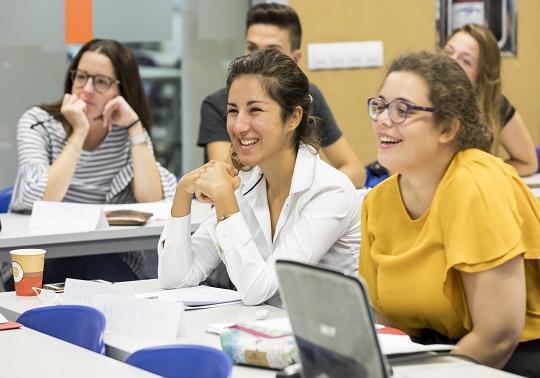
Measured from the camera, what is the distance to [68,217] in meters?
3.83

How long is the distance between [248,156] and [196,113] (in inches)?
120

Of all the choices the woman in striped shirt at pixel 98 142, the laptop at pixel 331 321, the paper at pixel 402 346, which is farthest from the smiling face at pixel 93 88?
the laptop at pixel 331 321

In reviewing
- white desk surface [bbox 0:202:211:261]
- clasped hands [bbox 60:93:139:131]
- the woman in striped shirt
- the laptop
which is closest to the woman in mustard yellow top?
the laptop

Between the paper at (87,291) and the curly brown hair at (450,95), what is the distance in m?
0.95

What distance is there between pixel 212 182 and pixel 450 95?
83cm

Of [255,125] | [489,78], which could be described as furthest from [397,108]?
[489,78]

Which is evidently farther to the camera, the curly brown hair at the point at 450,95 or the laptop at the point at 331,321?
the curly brown hair at the point at 450,95

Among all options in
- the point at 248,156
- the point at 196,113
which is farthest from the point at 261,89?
the point at 196,113

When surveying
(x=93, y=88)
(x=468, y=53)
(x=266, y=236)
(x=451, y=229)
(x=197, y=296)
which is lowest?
(x=197, y=296)

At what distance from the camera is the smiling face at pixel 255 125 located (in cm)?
303

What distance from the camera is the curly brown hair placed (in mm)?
2514

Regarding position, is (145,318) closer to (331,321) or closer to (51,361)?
(51,361)

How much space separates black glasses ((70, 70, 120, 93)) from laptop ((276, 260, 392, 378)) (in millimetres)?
2987

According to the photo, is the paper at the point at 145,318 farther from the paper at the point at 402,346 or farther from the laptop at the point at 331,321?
the laptop at the point at 331,321
